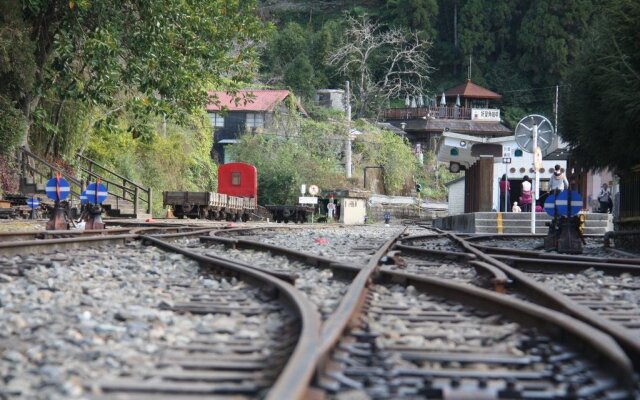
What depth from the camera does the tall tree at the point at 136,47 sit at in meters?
21.2

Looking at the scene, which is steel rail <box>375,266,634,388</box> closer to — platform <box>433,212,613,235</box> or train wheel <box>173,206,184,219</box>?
platform <box>433,212,613,235</box>

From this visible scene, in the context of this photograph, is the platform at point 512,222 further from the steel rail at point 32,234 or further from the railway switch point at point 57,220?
the steel rail at point 32,234

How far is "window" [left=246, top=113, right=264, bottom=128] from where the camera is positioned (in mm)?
64312

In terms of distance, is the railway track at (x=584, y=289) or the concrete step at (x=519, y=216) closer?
the railway track at (x=584, y=289)

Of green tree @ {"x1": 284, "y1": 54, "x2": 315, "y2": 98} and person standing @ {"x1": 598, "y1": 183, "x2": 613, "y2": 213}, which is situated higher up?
green tree @ {"x1": 284, "y1": 54, "x2": 315, "y2": 98}

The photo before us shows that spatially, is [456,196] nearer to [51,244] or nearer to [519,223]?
[519,223]

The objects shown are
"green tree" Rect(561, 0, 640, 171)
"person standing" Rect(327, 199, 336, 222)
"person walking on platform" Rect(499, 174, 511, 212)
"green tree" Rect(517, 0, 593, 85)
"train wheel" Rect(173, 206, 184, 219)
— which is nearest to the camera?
"green tree" Rect(561, 0, 640, 171)

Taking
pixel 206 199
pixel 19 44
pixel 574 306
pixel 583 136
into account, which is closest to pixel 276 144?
pixel 206 199

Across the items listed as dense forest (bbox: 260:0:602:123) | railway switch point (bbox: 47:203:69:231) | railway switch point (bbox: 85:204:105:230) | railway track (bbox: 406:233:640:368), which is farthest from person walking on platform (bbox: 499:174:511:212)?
dense forest (bbox: 260:0:602:123)

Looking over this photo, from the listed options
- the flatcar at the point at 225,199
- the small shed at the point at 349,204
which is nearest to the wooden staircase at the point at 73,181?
the flatcar at the point at 225,199

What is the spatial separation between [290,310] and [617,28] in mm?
9026

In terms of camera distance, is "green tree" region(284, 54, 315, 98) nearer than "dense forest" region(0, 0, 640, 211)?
No

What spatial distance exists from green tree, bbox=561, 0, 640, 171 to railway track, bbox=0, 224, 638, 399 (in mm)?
5742

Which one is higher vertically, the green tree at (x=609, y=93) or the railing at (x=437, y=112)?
the railing at (x=437, y=112)
